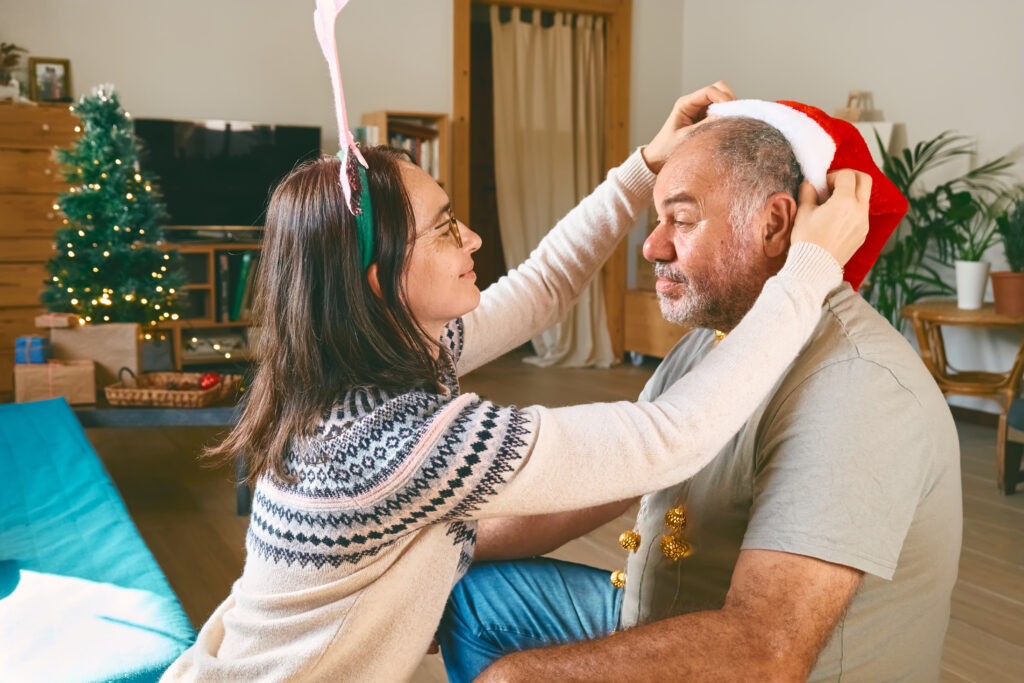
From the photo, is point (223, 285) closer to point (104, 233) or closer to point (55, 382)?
point (104, 233)

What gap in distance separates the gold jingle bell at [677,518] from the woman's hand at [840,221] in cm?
39

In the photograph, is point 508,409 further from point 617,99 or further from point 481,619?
point 617,99

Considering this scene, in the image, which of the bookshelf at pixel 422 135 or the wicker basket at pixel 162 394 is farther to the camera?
the bookshelf at pixel 422 135

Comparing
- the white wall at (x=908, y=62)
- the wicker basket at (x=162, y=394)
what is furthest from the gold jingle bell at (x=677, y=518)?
the white wall at (x=908, y=62)

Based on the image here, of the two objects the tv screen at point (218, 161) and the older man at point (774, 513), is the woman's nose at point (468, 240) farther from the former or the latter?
the tv screen at point (218, 161)

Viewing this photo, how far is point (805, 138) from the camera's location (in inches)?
45.9

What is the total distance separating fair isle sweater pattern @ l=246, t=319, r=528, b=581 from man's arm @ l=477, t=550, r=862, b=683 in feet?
0.76

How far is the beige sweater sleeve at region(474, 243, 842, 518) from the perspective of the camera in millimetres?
995

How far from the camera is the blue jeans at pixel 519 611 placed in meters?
1.34

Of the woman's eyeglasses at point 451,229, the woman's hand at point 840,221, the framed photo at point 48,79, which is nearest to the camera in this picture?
the woman's hand at point 840,221

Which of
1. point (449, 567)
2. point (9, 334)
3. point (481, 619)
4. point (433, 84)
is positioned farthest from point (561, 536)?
point (433, 84)

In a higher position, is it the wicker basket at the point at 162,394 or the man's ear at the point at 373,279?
the man's ear at the point at 373,279

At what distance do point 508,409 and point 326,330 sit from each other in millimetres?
257

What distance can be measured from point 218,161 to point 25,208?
1131 millimetres
